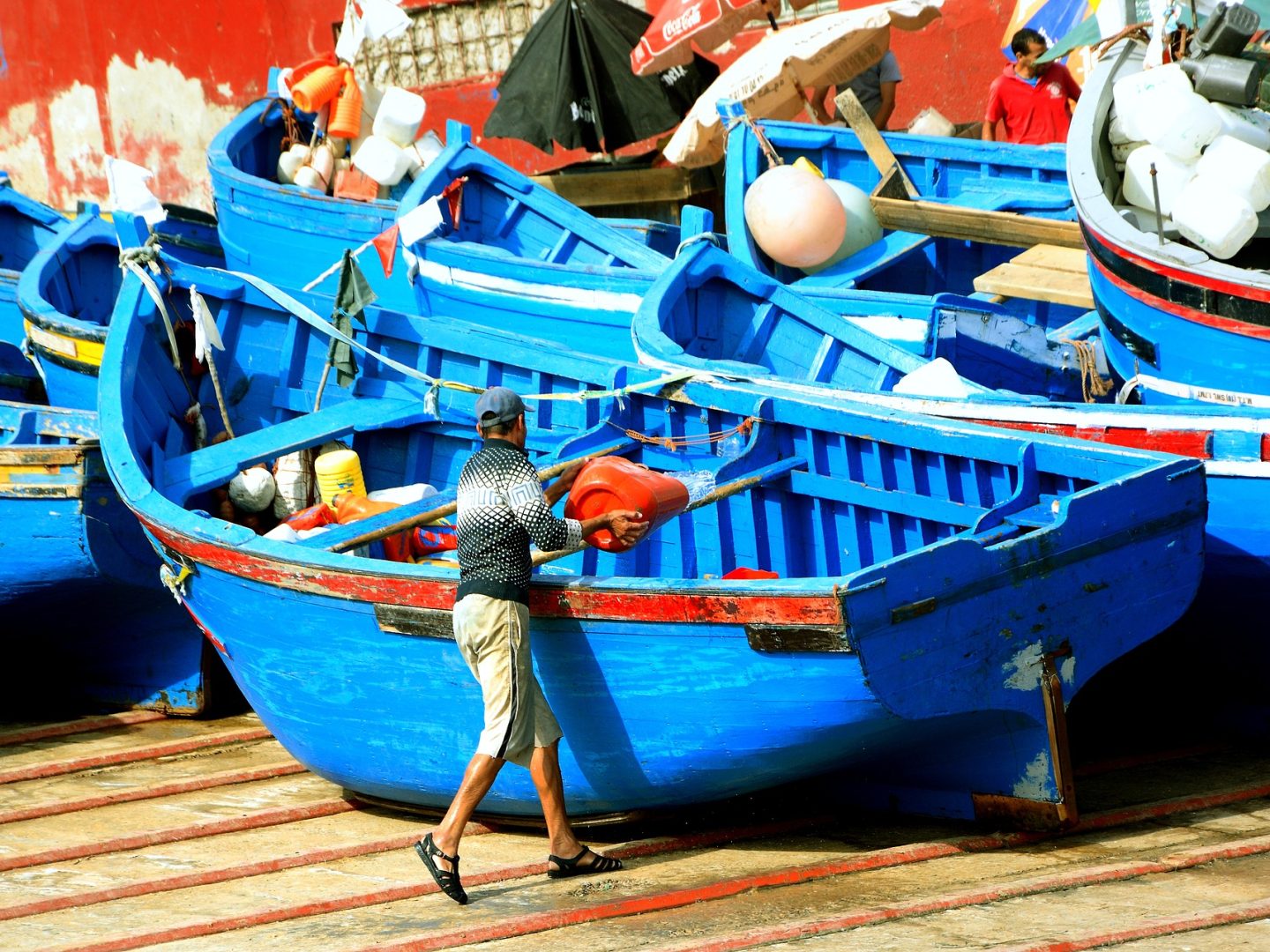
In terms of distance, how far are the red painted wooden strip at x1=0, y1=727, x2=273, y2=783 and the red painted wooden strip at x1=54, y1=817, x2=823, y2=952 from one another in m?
2.12

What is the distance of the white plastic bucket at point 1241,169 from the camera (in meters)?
6.60

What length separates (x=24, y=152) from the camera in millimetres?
17875

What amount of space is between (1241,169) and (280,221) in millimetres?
5997

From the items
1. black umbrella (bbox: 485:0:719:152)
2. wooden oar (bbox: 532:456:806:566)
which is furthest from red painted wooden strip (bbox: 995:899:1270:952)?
black umbrella (bbox: 485:0:719:152)

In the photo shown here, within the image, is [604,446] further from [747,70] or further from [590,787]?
[747,70]

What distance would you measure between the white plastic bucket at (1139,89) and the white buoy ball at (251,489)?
4.11 m

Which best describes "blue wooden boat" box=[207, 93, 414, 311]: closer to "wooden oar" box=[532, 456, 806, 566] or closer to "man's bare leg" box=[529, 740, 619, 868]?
"wooden oar" box=[532, 456, 806, 566]

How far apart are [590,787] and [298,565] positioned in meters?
1.22

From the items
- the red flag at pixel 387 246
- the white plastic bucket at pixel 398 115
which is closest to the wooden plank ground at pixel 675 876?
the red flag at pixel 387 246

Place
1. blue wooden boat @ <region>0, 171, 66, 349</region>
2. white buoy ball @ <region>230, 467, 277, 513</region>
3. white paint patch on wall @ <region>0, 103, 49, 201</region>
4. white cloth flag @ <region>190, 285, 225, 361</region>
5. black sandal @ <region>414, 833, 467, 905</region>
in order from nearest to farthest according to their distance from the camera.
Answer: black sandal @ <region>414, 833, 467, 905</region>, white buoy ball @ <region>230, 467, 277, 513</region>, white cloth flag @ <region>190, 285, 225, 361</region>, blue wooden boat @ <region>0, 171, 66, 349</region>, white paint patch on wall @ <region>0, 103, 49, 201</region>

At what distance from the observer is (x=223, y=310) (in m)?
7.81

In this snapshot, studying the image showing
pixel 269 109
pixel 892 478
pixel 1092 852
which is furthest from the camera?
pixel 269 109

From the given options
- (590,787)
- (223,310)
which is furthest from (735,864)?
(223,310)

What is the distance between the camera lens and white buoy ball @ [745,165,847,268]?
9117 millimetres
